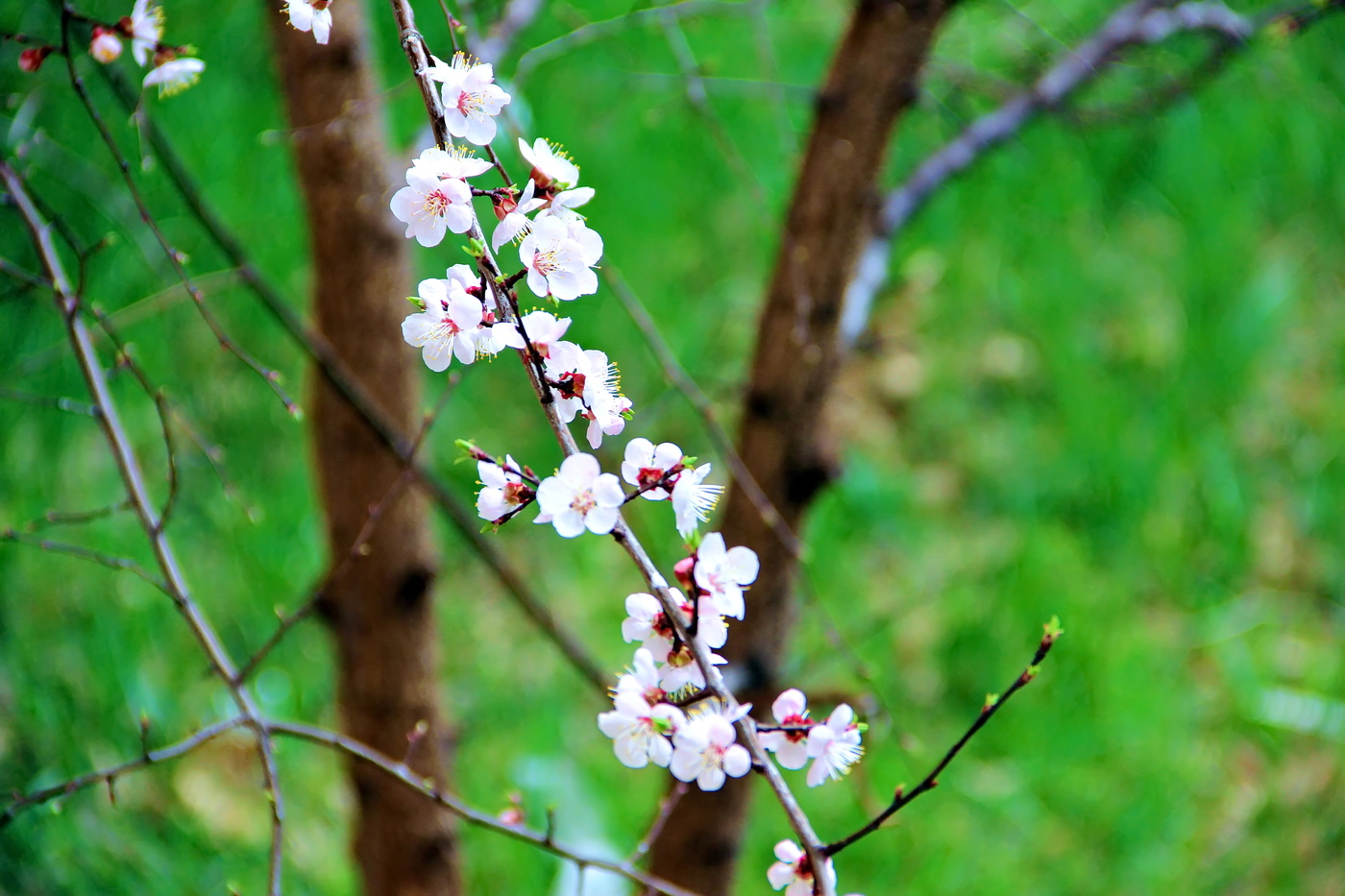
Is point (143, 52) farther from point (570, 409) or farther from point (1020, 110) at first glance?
point (1020, 110)

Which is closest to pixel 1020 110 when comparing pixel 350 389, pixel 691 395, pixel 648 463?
pixel 691 395

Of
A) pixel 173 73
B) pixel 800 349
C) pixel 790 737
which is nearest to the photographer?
pixel 790 737

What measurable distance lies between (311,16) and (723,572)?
0.38 m

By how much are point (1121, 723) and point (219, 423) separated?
1741 mm

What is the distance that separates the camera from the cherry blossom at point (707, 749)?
20.1 inches

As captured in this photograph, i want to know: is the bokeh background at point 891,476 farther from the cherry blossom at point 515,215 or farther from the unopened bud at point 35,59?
the cherry blossom at point 515,215

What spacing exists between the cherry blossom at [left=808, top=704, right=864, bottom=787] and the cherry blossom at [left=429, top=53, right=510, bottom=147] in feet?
1.18

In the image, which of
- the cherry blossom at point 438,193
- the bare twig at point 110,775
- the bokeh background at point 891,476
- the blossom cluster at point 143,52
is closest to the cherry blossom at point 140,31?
the blossom cluster at point 143,52

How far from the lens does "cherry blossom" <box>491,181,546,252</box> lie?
503 mm

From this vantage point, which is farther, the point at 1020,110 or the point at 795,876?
the point at 1020,110

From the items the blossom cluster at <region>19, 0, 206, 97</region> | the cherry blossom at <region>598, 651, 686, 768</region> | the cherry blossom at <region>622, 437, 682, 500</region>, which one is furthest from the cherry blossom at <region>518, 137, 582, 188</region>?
the blossom cluster at <region>19, 0, 206, 97</region>

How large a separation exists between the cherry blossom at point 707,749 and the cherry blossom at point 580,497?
11cm

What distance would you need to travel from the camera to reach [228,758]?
2.05 metres

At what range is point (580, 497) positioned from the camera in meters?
0.49
